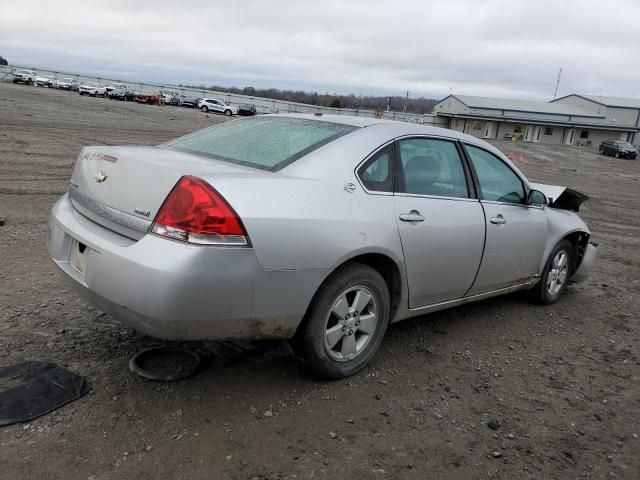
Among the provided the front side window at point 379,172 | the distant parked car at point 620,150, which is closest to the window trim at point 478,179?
the front side window at point 379,172

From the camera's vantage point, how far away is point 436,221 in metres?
3.75

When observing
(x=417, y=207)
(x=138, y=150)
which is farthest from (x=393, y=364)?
(x=138, y=150)

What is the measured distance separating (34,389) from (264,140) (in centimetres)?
203

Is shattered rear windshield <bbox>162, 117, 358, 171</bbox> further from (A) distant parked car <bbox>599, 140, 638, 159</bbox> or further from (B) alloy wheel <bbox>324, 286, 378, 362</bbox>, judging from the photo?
(A) distant parked car <bbox>599, 140, 638, 159</bbox>

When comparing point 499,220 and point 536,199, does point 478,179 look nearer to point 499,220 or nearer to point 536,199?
point 499,220

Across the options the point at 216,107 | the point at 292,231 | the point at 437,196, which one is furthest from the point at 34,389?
the point at 216,107

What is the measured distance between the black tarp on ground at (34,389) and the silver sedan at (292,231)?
0.57m

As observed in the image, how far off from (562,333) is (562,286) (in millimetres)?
901

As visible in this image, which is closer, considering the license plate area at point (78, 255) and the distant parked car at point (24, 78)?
the license plate area at point (78, 255)

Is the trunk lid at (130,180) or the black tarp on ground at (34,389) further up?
the trunk lid at (130,180)

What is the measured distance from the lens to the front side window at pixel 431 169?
12.3 feet

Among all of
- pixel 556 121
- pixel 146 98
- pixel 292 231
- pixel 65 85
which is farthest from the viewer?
pixel 556 121

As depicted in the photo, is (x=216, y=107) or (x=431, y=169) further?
(x=216, y=107)

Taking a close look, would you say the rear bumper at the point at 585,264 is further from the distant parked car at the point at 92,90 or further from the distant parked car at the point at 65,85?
the distant parked car at the point at 65,85
